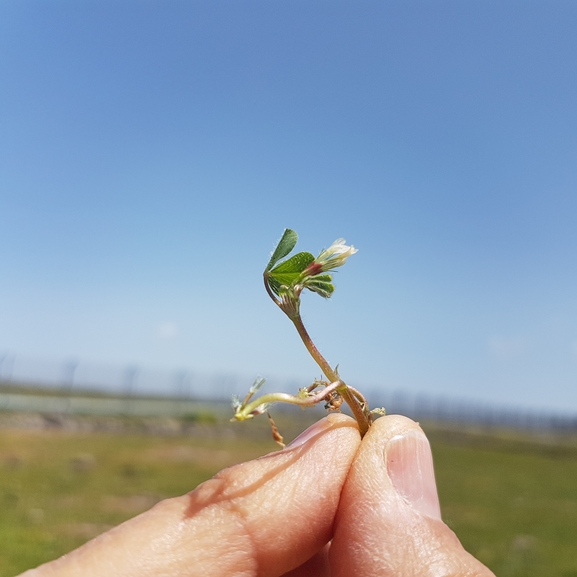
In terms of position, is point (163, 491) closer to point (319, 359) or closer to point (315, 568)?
point (315, 568)

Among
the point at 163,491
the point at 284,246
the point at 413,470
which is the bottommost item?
the point at 163,491

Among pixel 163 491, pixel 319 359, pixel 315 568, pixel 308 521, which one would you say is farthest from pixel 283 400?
pixel 163 491

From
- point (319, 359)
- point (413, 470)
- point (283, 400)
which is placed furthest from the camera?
point (413, 470)

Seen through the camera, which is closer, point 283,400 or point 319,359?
point 283,400

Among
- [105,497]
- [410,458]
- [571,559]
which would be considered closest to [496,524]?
[571,559]

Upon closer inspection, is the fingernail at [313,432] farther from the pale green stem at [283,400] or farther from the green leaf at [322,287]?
the green leaf at [322,287]

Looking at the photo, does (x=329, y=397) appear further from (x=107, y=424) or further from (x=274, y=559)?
(x=107, y=424)

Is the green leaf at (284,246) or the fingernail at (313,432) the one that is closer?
the green leaf at (284,246)

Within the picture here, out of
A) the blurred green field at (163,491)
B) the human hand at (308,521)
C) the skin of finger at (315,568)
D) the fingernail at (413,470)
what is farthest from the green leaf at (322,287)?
the blurred green field at (163,491)
